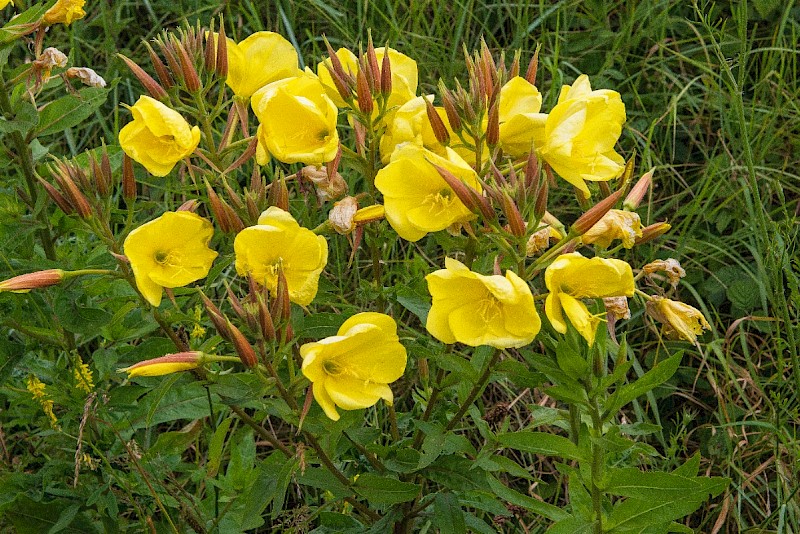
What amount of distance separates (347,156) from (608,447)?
66 centimetres

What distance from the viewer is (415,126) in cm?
150

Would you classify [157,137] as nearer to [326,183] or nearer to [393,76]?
[326,183]

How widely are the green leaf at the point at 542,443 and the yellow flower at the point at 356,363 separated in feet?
0.77

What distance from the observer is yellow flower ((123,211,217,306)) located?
1456 mm

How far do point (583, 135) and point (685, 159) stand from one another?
66.7 inches

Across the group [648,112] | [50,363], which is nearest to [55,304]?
[50,363]

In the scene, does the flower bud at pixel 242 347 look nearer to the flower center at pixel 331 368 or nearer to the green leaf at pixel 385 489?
the flower center at pixel 331 368

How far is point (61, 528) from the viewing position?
192 cm

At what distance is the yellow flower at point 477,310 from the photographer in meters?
1.27

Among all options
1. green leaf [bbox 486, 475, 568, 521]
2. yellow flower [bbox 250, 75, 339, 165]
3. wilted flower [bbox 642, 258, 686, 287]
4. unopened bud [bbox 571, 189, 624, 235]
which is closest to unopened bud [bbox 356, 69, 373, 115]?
yellow flower [bbox 250, 75, 339, 165]

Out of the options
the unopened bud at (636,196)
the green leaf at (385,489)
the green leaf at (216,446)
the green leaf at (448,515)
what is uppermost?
the unopened bud at (636,196)

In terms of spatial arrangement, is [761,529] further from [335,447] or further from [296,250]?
[296,250]

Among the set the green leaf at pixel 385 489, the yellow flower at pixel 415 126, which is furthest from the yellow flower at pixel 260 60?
the green leaf at pixel 385 489

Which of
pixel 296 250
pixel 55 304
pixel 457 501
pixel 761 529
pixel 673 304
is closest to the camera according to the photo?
pixel 296 250
